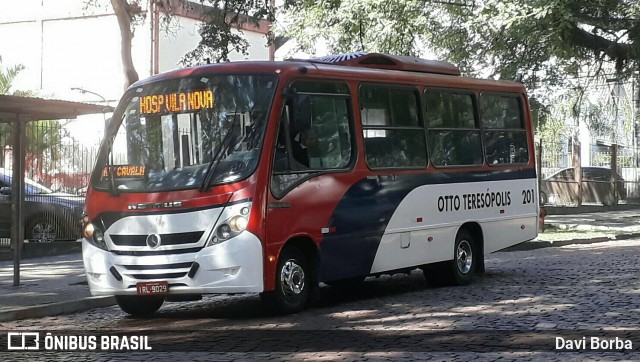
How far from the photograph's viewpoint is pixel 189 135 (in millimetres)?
Result: 11336

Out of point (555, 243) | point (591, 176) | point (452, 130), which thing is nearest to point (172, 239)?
point (452, 130)

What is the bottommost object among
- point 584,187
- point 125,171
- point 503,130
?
point 125,171

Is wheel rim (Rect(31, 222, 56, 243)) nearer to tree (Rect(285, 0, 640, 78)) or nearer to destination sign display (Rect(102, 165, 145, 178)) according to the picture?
tree (Rect(285, 0, 640, 78))

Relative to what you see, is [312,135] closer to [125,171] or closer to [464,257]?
[125,171]

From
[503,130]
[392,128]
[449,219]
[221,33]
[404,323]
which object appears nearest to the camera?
[404,323]

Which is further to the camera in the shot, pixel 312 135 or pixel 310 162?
pixel 312 135

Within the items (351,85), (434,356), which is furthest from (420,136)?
(434,356)

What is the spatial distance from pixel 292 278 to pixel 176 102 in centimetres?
235

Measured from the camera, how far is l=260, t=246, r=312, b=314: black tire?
1125cm

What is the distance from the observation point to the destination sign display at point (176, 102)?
37.9ft

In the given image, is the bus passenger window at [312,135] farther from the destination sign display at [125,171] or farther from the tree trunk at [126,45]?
the tree trunk at [126,45]

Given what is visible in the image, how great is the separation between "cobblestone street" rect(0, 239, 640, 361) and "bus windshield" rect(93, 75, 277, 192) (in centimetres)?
156

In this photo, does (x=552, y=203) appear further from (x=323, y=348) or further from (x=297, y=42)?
(x=323, y=348)

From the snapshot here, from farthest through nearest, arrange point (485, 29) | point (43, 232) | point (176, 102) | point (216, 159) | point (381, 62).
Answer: point (485, 29)
point (43, 232)
point (381, 62)
point (176, 102)
point (216, 159)
